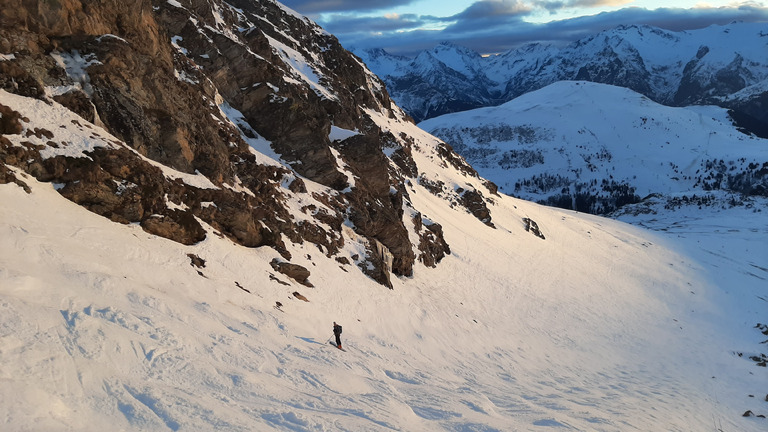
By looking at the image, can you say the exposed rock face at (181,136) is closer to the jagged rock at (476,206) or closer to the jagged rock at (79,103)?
the jagged rock at (79,103)

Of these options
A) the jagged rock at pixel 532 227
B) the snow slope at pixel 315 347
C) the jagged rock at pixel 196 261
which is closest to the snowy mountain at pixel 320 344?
the snow slope at pixel 315 347

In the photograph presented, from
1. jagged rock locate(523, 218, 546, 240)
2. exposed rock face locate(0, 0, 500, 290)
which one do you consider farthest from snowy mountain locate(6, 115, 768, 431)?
jagged rock locate(523, 218, 546, 240)

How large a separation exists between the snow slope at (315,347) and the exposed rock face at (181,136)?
1.56 meters

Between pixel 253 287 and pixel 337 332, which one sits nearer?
pixel 337 332

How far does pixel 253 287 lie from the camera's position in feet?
79.4

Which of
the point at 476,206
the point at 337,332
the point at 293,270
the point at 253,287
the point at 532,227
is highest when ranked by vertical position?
the point at 253,287

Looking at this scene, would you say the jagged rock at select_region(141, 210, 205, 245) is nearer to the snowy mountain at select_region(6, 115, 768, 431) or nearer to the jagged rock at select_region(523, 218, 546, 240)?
the snowy mountain at select_region(6, 115, 768, 431)

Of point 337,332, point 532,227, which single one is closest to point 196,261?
point 337,332

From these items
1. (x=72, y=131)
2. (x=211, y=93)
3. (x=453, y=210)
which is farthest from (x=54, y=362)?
(x=453, y=210)

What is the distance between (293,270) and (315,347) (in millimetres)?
8149

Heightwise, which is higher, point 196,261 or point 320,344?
point 196,261

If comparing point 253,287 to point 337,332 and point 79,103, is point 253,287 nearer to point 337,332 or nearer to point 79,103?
point 337,332

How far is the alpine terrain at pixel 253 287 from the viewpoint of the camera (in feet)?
43.2

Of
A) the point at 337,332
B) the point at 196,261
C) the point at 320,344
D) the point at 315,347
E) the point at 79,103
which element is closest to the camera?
the point at 315,347
